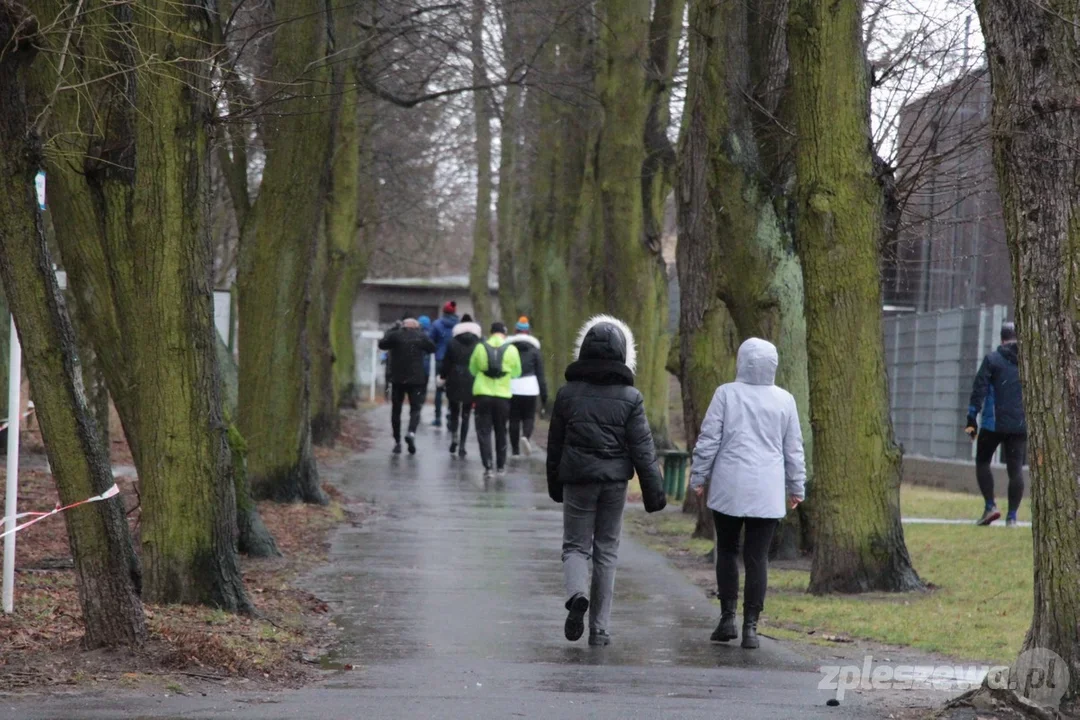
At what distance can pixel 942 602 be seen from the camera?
10.7 meters

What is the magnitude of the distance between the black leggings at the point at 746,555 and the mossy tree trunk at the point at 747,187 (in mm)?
3757

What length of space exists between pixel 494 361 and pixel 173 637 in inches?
500

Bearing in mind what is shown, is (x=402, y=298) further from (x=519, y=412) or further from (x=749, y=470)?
(x=749, y=470)

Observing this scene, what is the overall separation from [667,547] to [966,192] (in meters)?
4.06

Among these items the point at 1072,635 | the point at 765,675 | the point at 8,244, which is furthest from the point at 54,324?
the point at 1072,635

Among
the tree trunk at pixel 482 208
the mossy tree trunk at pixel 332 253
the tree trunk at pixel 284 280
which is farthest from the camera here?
the tree trunk at pixel 482 208

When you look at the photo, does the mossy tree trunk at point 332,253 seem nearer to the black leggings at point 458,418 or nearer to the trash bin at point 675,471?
the black leggings at point 458,418

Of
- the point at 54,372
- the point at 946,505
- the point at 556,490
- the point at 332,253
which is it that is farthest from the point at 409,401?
the point at 54,372

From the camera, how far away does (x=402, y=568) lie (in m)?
12.1

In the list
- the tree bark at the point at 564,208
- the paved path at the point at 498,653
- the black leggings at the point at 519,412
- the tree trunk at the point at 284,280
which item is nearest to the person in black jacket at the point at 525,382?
the black leggings at the point at 519,412

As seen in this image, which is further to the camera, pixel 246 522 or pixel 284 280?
pixel 284 280

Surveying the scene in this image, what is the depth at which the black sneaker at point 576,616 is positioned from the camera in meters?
8.66

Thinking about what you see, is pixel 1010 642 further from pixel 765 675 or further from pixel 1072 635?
pixel 1072 635

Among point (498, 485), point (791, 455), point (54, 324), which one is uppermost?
point (54, 324)
